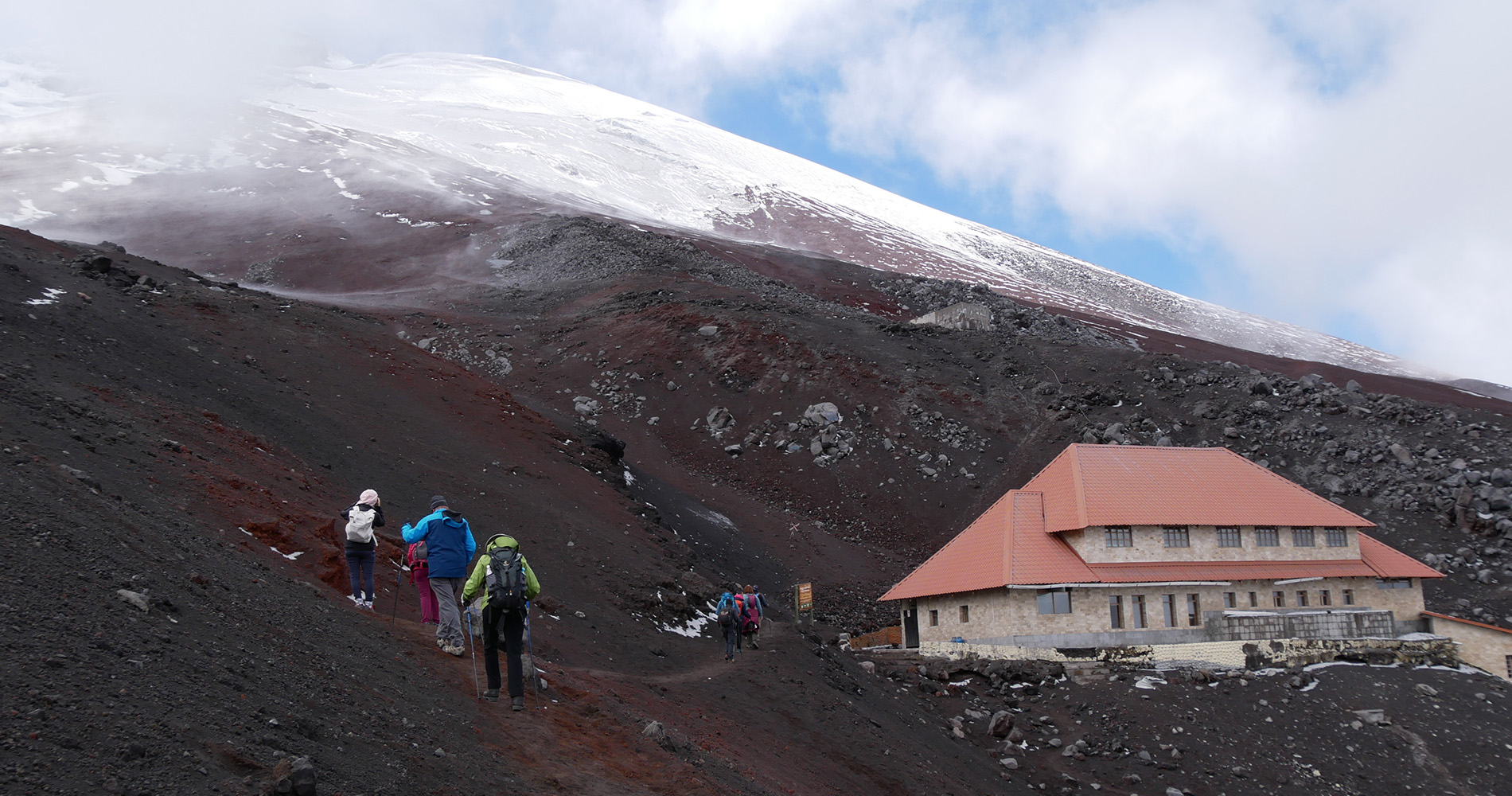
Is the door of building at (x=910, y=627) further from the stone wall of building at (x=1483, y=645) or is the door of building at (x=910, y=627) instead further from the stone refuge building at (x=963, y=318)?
the stone refuge building at (x=963, y=318)

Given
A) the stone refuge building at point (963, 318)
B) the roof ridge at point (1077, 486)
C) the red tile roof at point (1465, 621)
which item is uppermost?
the stone refuge building at point (963, 318)

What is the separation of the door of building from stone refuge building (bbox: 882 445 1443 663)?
0.16 ft

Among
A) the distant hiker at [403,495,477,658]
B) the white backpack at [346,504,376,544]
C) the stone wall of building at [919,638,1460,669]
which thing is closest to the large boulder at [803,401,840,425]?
→ the stone wall of building at [919,638,1460,669]

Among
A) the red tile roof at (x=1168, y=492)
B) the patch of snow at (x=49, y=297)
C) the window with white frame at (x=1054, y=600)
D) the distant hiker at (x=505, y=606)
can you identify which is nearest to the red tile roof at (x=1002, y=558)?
the window with white frame at (x=1054, y=600)

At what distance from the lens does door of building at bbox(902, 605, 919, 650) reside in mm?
28516

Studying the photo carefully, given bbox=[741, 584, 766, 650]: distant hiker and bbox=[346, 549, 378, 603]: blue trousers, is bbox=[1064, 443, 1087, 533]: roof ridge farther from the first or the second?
bbox=[346, 549, 378, 603]: blue trousers

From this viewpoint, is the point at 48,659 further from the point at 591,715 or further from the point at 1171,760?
the point at 1171,760

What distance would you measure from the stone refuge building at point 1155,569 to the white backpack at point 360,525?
61.4 feet

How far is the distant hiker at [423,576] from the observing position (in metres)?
9.69

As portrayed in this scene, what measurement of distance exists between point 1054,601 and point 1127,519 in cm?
369

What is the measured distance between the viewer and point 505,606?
8742 millimetres

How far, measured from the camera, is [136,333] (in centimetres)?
1969

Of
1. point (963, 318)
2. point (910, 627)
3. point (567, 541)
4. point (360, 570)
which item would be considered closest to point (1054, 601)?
point (910, 627)

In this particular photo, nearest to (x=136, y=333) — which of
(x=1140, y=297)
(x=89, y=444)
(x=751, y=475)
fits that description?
(x=89, y=444)
